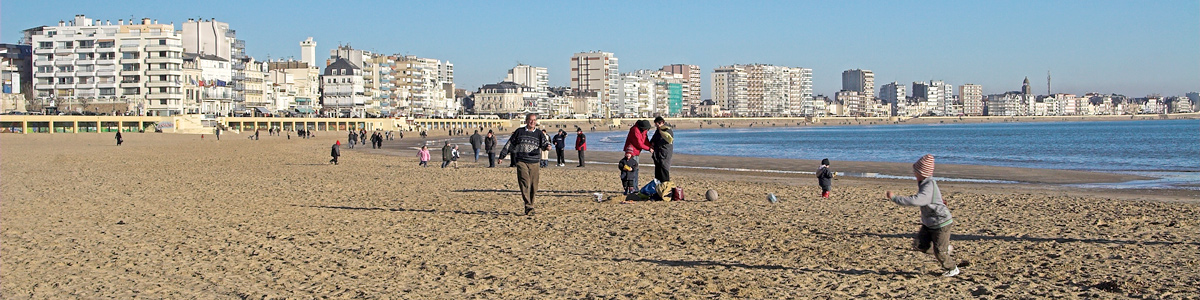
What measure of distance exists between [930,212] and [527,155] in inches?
210

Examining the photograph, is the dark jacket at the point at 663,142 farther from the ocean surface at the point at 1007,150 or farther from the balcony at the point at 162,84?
the balcony at the point at 162,84

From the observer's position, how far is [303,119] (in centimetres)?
8525

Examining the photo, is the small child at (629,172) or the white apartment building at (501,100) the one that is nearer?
the small child at (629,172)

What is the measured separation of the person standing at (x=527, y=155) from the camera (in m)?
10.7

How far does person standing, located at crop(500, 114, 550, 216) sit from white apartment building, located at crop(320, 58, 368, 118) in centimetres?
11444

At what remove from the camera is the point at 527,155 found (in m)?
10.8

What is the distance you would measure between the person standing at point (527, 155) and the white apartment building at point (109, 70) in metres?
77.9

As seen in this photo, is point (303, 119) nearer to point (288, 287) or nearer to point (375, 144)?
point (375, 144)

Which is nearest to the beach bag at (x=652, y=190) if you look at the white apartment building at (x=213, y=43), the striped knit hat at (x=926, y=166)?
the striped knit hat at (x=926, y=166)

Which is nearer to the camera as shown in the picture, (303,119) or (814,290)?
(814,290)

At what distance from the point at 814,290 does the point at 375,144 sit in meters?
43.3

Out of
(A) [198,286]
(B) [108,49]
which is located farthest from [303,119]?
(A) [198,286]

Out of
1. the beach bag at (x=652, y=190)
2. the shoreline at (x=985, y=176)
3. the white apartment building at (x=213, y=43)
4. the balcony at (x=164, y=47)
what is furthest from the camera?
the white apartment building at (x=213, y=43)

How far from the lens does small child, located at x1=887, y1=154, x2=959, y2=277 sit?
631 cm
